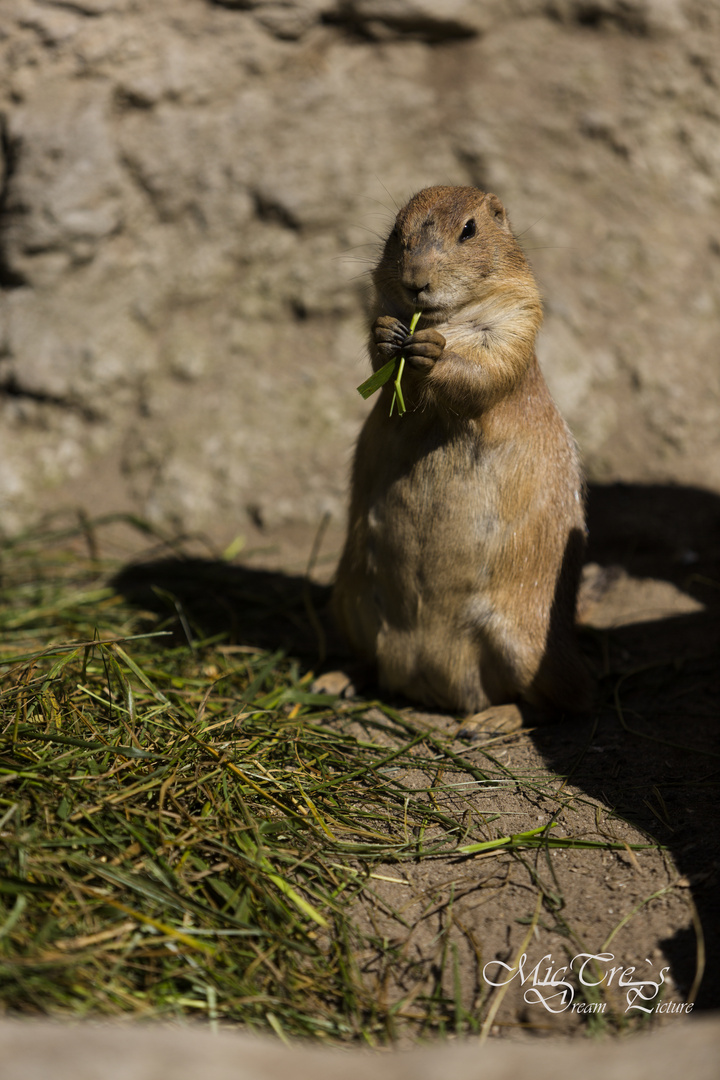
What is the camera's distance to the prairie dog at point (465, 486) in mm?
3762

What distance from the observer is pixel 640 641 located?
16.4 ft

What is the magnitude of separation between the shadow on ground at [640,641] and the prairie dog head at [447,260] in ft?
6.41

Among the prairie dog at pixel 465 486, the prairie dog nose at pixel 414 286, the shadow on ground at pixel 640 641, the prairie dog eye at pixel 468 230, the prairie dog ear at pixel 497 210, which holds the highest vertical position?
the prairie dog ear at pixel 497 210

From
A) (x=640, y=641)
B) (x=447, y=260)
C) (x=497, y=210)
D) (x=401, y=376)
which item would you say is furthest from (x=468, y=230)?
(x=640, y=641)

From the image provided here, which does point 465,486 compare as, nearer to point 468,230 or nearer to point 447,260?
Result: point 447,260

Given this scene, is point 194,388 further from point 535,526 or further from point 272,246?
point 535,526

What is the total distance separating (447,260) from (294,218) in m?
2.99

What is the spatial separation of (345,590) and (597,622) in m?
1.71

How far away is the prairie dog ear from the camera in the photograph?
410 cm

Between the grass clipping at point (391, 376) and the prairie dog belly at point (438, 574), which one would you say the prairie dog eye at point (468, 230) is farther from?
the prairie dog belly at point (438, 574)

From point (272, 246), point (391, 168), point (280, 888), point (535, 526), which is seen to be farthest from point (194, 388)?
point (280, 888)

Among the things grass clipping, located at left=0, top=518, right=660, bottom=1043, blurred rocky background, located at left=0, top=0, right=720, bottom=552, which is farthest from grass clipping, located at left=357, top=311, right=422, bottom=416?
blurred rocky background, located at left=0, top=0, right=720, bottom=552

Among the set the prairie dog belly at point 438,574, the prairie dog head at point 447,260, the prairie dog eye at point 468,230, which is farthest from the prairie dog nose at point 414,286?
the prairie dog belly at point 438,574

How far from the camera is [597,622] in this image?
5.30 m
